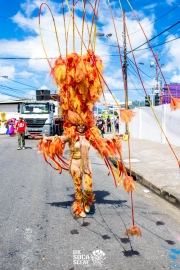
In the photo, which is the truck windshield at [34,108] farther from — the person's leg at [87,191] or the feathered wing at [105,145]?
the feathered wing at [105,145]

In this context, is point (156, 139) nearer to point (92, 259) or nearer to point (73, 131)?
point (73, 131)

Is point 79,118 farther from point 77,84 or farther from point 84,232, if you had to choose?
point 84,232

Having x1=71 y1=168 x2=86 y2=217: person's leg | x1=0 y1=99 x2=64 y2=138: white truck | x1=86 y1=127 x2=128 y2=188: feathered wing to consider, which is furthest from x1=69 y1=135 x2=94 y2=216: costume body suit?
x1=0 y1=99 x2=64 y2=138: white truck

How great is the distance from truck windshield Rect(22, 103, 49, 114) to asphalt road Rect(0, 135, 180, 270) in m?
16.7

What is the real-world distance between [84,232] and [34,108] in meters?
20.0

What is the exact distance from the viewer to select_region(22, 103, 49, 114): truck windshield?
2338 centimetres

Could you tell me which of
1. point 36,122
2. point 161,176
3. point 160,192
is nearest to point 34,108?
point 36,122

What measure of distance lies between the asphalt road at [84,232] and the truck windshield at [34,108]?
1668 cm

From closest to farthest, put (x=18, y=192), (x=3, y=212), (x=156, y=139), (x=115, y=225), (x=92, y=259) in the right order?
(x=92, y=259) → (x=115, y=225) → (x=3, y=212) → (x=18, y=192) → (x=156, y=139)

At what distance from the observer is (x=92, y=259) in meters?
3.43

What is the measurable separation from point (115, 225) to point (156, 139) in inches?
565

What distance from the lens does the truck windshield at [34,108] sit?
23.4 metres

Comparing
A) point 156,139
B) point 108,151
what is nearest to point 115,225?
point 108,151

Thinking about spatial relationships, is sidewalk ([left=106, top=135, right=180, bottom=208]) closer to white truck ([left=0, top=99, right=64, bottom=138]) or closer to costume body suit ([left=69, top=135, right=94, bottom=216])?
costume body suit ([left=69, top=135, right=94, bottom=216])
